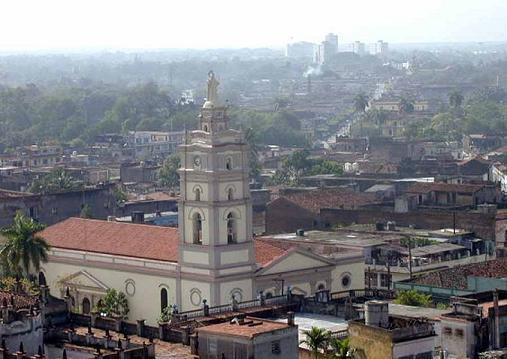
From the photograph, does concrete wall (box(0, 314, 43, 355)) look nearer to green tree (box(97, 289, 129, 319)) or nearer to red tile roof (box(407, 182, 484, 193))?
green tree (box(97, 289, 129, 319))

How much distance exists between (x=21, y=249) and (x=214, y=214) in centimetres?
724

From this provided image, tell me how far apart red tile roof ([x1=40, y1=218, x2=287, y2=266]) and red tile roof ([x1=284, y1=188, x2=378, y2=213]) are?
2074cm

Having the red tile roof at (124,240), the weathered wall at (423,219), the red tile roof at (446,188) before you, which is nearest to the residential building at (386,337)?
the red tile roof at (124,240)

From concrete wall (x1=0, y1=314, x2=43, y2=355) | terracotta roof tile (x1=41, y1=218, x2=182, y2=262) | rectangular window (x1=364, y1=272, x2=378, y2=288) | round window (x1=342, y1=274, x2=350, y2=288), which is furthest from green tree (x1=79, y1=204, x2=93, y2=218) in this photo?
concrete wall (x1=0, y1=314, x2=43, y2=355)

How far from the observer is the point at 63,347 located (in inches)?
1698

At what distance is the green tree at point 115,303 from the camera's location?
188 feet

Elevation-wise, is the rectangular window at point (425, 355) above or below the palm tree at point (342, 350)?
below

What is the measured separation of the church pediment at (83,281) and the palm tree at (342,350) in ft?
58.1

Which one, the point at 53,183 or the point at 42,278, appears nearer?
the point at 42,278

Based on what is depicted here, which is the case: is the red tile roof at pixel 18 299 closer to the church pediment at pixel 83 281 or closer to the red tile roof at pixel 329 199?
the church pediment at pixel 83 281

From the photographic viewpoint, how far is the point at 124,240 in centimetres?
5962

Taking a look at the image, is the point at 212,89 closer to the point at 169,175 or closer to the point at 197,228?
the point at 197,228

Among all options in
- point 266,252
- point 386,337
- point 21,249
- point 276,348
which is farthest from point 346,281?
point 276,348

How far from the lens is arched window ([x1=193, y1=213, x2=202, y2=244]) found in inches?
2223
